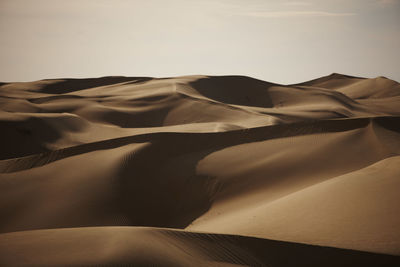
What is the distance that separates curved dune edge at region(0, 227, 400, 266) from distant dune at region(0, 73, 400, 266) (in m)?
0.01

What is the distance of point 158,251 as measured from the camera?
13.5ft

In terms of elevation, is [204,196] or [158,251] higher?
[158,251]

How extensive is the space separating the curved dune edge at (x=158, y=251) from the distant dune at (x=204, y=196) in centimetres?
1

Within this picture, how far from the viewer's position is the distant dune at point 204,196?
429cm

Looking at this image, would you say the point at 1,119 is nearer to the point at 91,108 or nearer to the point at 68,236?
the point at 91,108

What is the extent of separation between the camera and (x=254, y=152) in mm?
9898

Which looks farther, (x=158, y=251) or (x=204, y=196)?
(x=204, y=196)

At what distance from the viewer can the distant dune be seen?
4293mm

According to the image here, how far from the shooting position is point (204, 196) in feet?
26.9

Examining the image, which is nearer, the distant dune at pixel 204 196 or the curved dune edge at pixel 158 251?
the curved dune edge at pixel 158 251

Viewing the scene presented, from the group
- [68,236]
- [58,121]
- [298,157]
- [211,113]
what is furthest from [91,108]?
[68,236]

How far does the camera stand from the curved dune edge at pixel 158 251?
378cm

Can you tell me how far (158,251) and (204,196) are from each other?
13.6ft

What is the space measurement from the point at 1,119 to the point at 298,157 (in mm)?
12121
